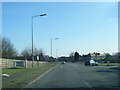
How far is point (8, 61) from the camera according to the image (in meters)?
62.7

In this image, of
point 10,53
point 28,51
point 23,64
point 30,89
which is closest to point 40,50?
point 28,51

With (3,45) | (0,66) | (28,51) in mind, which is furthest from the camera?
(28,51)

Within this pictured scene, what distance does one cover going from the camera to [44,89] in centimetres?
1716

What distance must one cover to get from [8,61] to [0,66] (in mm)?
7518

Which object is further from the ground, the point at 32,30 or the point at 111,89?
the point at 32,30

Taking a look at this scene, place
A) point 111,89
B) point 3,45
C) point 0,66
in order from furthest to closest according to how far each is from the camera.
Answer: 1. point 3,45
2. point 0,66
3. point 111,89

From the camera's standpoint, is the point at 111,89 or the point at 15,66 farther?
the point at 15,66

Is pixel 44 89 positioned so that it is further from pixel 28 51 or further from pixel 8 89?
pixel 28 51

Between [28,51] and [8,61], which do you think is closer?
[8,61]

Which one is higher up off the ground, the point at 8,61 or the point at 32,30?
the point at 32,30

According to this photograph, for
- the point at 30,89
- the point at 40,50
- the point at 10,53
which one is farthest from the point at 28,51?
the point at 30,89

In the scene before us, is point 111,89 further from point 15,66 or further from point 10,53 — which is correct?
point 10,53

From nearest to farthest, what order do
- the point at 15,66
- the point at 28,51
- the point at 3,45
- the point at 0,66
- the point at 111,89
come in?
the point at 111,89, the point at 0,66, the point at 15,66, the point at 3,45, the point at 28,51

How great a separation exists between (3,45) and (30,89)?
94762 millimetres
